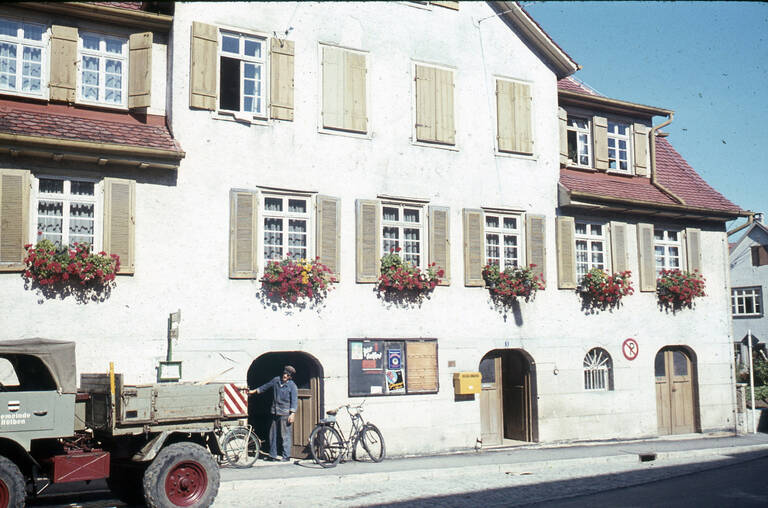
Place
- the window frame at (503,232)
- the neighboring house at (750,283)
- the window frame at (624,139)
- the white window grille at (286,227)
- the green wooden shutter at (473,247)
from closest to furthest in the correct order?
1. the white window grille at (286,227)
2. the green wooden shutter at (473,247)
3. the window frame at (503,232)
4. the window frame at (624,139)
5. the neighboring house at (750,283)

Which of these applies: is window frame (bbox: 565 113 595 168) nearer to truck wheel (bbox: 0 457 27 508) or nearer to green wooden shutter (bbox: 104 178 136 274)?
green wooden shutter (bbox: 104 178 136 274)

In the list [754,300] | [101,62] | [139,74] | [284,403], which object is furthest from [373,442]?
[754,300]

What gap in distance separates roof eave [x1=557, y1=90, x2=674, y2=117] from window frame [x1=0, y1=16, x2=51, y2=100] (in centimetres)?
1163

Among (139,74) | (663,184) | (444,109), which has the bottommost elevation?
(663,184)

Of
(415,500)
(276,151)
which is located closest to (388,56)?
(276,151)

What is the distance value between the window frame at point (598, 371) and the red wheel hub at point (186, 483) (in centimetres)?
1119

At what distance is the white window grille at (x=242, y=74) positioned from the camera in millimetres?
16172

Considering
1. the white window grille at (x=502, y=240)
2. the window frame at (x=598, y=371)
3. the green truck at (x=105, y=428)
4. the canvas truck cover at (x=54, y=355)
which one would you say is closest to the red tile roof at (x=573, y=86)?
the white window grille at (x=502, y=240)

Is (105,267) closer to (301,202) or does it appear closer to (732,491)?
(301,202)

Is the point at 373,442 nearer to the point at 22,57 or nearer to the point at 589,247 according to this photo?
the point at 589,247

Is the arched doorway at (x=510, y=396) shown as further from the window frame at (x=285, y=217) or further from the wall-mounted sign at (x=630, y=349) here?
the window frame at (x=285, y=217)

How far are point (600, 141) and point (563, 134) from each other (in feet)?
4.65

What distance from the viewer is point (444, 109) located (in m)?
18.2

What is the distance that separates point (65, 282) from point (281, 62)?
5909 mm
